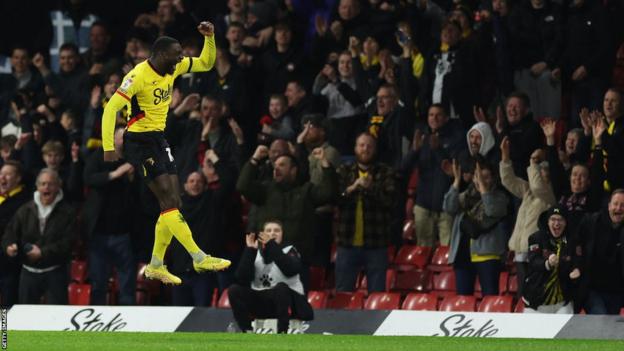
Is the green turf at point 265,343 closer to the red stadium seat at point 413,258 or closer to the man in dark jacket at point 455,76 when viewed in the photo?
the red stadium seat at point 413,258

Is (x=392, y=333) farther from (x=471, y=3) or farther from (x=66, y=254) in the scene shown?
(x=471, y=3)

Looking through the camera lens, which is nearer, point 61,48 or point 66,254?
point 66,254

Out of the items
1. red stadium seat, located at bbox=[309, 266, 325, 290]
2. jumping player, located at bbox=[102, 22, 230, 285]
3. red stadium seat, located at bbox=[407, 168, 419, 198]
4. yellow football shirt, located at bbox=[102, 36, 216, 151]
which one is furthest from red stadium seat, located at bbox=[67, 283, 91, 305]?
yellow football shirt, located at bbox=[102, 36, 216, 151]

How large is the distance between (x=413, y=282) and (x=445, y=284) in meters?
0.44

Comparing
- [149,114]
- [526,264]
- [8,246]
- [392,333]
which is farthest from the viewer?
[8,246]

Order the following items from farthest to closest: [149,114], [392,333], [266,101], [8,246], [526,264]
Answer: [266,101] → [8,246] → [526,264] → [392,333] → [149,114]

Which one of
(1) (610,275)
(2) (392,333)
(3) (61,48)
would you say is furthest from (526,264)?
(3) (61,48)

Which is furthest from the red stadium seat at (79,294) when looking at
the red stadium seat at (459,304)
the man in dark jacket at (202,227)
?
the red stadium seat at (459,304)

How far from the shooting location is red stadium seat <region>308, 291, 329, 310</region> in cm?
1967

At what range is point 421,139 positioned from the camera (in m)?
20.3

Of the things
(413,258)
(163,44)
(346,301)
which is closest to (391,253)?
(413,258)

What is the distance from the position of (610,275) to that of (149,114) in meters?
5.57

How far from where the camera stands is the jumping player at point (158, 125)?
1523 cm

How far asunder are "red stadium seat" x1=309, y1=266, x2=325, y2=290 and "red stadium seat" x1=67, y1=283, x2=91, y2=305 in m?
3.05
